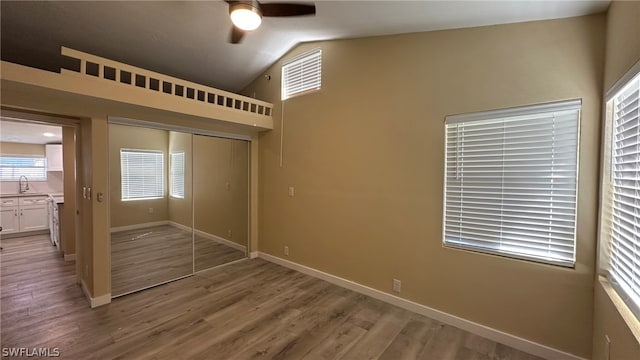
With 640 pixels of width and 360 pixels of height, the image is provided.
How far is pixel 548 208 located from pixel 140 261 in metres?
4.87

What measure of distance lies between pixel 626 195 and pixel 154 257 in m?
5.08

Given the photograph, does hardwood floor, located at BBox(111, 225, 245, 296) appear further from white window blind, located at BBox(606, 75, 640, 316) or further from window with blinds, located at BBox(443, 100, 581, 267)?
white window blind, located at BBox(606, 75, 640, 316)

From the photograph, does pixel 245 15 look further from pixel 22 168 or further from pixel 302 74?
pixel 22 168

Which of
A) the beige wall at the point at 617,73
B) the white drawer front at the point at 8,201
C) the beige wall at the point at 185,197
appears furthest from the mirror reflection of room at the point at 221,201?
the white drawer front at the point at 8,201

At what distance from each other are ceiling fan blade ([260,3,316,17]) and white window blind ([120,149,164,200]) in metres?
2.46

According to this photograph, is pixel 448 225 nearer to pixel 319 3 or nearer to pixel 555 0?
pixel 555 0

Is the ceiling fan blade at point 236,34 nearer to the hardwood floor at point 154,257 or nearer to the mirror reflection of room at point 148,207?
the mirror reflection of room at point 148,207

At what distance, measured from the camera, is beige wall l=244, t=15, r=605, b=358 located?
2.04 m

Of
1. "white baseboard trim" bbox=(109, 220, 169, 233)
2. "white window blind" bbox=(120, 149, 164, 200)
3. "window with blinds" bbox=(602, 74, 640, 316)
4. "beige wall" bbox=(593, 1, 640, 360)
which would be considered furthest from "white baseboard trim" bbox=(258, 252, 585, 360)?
"white window blind" bbox=(120, 149, 164, 200)

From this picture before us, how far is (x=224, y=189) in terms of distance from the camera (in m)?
4.55

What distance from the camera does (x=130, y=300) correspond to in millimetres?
3006

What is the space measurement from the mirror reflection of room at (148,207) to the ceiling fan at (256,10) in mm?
2064

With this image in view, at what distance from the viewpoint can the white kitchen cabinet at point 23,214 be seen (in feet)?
17.2

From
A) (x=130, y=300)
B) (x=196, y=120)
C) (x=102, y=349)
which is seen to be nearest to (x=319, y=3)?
(x=196, y=120)
